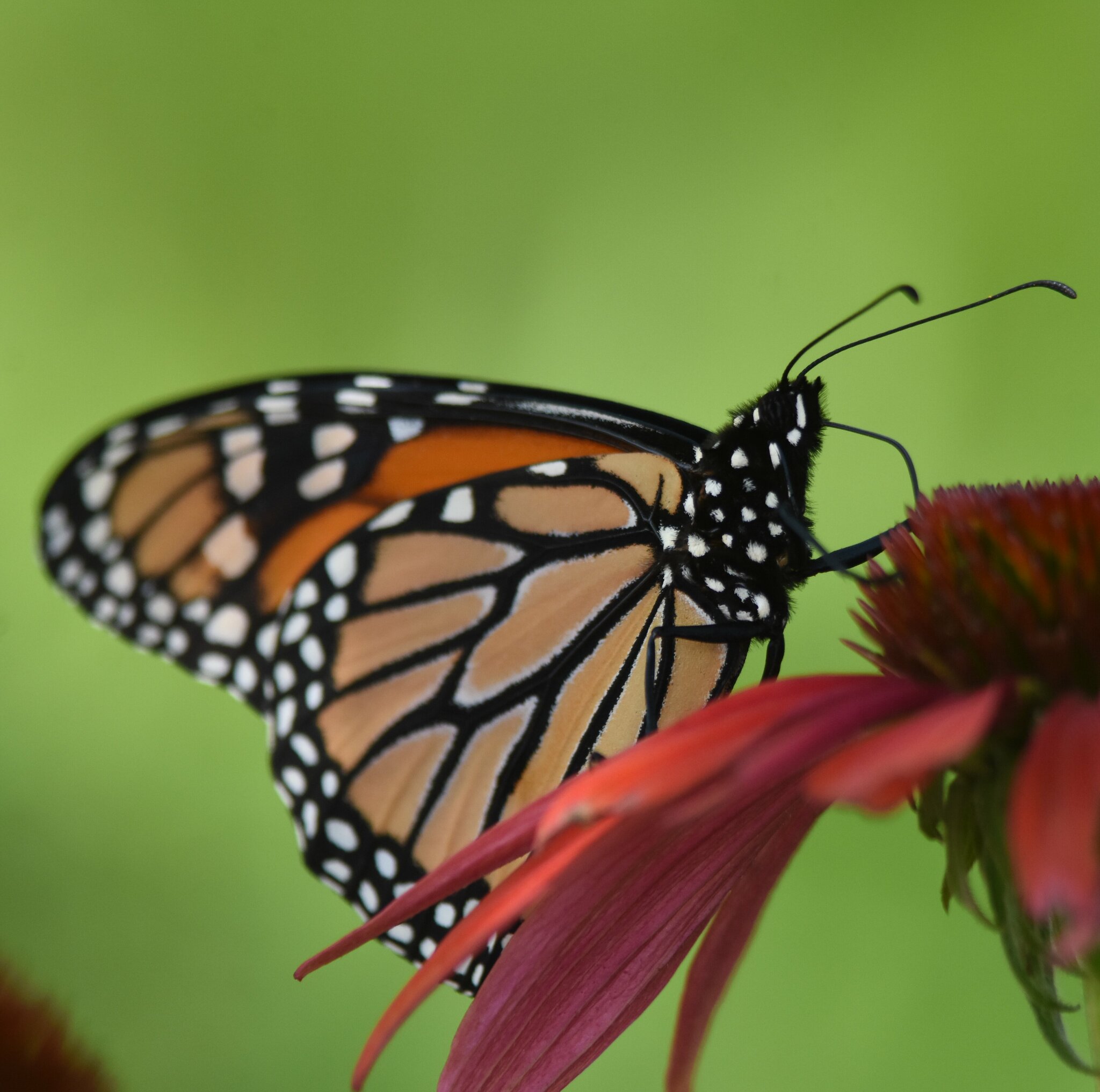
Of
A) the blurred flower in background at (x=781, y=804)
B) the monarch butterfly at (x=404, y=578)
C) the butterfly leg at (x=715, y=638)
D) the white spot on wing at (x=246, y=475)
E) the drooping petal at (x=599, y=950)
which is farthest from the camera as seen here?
the white spot on wing at (x=246, y=475)

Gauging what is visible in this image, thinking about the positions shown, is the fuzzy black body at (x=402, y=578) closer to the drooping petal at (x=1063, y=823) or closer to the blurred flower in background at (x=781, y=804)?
the blurred flower in background at (x=781, y=804)

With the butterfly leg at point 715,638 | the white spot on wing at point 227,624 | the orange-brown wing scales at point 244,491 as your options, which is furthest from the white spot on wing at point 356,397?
the butterfly leg at point 715,638

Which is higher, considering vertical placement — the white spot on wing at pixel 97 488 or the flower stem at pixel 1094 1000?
the white spot on wing at pixel 97 488

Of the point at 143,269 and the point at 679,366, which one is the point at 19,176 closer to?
the point at 143,269

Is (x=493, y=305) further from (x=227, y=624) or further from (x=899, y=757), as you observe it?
(x=899, y=757)

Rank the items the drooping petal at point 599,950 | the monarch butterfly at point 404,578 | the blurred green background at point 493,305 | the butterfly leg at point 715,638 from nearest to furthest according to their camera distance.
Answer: the drooping petal at point 599,950 < the butterfly leg at point 715,638 < the monarch butterfly at point 404,578 < the blurred green background at point 493,305


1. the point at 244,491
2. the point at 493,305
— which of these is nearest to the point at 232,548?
the point at 244,491
